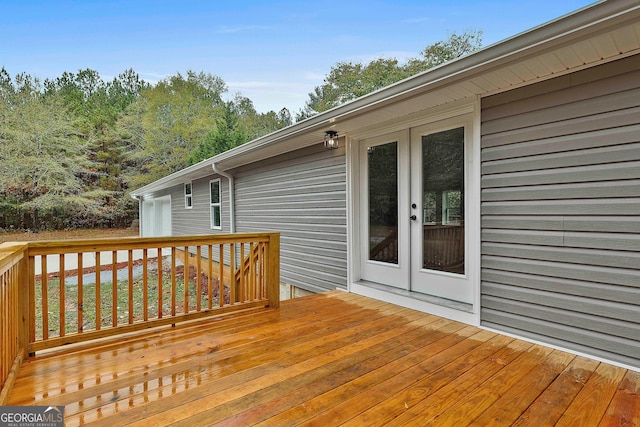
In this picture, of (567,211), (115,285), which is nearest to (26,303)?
(115,285)

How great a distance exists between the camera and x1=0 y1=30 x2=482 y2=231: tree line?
47.6 ft

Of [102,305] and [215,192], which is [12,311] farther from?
[215,192]

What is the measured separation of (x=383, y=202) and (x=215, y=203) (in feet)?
19.1

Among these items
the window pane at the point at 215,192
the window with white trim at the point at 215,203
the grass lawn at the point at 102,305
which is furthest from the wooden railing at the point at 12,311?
the window pane at the point at 215,192

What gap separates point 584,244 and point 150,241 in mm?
3296

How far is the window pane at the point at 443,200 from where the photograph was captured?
3043 millimetres

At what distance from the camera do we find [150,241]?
2742 mm

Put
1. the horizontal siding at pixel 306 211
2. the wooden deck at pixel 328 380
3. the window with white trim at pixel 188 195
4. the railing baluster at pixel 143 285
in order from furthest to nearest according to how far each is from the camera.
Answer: the window with white trim at pixel 188 195
the horizontal siding at pixel 306 211
the railing baluster at pixel 143 285
the wooden deck at pixel 328 380

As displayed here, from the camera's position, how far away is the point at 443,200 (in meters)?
3.17

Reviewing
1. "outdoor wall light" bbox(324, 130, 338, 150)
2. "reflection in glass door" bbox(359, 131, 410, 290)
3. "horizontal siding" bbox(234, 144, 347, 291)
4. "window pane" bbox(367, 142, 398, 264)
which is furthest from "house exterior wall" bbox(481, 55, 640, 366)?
"horizontal siding" bbox(234, 144, 347, 291)

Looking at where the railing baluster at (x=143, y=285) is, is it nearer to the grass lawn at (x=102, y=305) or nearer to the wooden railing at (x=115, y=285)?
the wooden railing at (x=115, y=285)

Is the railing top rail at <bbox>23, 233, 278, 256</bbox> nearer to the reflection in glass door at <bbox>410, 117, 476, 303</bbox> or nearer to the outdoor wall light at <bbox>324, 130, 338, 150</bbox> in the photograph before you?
the outdoor wall light at <bbox>324, 130, 338, 150</bbox>

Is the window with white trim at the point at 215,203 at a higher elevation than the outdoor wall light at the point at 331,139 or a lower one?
lower

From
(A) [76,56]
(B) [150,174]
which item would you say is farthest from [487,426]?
(A) [76,56]
